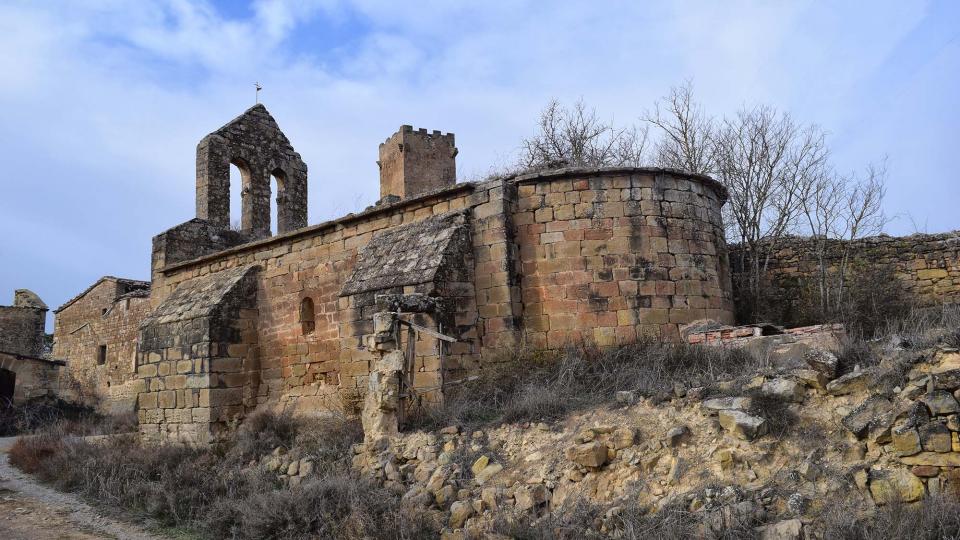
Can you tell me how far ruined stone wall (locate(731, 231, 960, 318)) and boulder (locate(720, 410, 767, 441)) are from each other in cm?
692

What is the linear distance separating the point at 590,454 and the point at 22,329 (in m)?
24.1

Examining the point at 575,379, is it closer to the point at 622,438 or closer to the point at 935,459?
the point at 622,438

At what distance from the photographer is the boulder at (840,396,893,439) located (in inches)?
198

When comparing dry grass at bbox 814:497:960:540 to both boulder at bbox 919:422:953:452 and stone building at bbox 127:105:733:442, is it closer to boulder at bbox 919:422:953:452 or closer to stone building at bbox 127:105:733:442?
boulder at bbox 919:422:953:452

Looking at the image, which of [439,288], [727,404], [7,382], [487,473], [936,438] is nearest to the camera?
[936,438]

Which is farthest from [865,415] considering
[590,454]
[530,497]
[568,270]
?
[568,270]

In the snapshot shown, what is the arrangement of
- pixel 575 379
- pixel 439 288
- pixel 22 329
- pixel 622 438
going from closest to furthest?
pixel 622 438 < pixel 575 379 < pixel 439 288 < pixel 22 329

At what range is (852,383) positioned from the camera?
5.46 m

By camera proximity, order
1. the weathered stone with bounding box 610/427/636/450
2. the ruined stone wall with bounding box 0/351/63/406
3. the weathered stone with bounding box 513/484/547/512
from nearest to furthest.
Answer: the weathered stone with bounding box 513/484/547/512 → the weathered stone with bounding box 610/427/636/450 → the ruined stone wall with bounding box 0/351/63/406

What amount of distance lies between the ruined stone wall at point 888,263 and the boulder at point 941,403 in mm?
7177

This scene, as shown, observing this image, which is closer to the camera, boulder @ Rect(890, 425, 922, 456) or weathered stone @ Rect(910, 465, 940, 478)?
weathered stone @ Rect(910, 465, 940, 478)

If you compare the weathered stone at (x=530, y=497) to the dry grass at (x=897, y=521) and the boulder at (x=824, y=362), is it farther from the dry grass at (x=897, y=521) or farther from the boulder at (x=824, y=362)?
the boulder at (x=824, y=362)

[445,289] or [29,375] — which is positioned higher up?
[445,289]

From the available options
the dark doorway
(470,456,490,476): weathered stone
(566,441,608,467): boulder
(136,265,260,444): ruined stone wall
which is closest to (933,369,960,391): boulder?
(566,441,608,467): boulder
